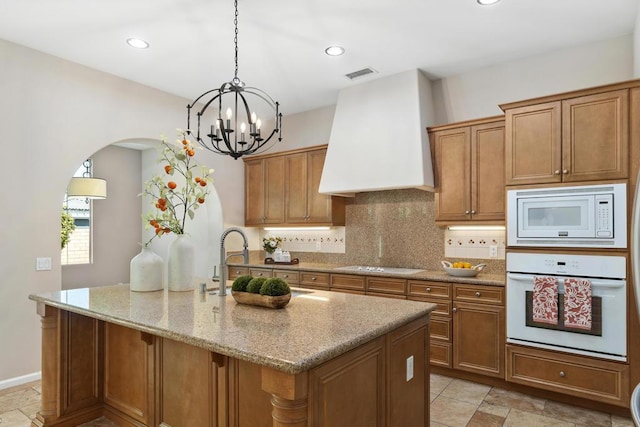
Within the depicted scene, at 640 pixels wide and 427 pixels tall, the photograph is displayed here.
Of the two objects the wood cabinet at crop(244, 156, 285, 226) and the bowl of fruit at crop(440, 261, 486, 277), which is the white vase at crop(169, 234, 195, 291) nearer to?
the bowl of fruit at crop(440, 261, 486, 277)

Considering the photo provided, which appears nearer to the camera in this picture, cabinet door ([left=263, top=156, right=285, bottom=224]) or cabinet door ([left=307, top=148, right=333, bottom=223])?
cabinet door ([left=307, top=148, right=333, bottom=223])

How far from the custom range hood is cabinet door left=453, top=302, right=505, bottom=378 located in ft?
4.13

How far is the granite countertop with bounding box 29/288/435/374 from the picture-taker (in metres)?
1.51

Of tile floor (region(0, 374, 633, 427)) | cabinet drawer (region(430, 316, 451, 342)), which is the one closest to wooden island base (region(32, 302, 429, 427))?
tile floor (region(0, 374, 633, 427))

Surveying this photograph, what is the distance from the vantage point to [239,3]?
2875 millimetres

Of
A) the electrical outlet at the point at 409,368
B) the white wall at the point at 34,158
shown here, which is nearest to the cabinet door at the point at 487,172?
the electrical outlet at the point at 409,368

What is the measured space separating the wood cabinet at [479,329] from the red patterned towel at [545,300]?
30cm

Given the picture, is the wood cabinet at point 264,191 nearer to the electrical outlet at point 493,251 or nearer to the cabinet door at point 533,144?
the electrical outlet at point 493,251

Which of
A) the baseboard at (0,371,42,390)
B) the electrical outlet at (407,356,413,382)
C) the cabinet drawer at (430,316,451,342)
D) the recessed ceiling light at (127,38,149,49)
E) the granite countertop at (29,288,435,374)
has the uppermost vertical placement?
the recessed ceiling light at (127,38,149,49)

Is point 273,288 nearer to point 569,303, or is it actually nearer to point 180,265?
point 180,265

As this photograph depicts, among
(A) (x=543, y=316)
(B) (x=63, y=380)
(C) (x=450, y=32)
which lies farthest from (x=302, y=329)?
(C) (x=450, y=32)

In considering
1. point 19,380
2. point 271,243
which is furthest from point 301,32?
point 19,380

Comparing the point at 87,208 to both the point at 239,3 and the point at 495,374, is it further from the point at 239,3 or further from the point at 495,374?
the point at 495,374

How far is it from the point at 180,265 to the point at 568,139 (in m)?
3.05
